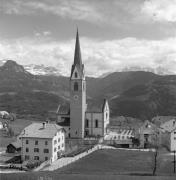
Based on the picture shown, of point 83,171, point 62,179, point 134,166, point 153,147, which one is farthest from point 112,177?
point 153,147

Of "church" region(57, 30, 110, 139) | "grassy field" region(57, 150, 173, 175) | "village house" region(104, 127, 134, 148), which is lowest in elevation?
"grassy field" region(57, 150, 173, 175)

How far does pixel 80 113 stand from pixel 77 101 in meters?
3.24

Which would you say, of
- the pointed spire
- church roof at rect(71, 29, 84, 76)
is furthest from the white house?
the pointed spire

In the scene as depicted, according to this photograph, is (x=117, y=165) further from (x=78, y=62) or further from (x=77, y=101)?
(x=78, y=62)

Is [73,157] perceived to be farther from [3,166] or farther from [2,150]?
[2,150]

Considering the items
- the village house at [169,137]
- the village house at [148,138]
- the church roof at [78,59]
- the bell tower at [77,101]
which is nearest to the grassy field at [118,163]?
the village house at [169,137]

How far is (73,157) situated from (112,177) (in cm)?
2471

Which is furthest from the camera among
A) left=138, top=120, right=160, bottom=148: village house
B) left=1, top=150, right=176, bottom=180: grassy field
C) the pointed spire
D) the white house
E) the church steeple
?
the pointed spire

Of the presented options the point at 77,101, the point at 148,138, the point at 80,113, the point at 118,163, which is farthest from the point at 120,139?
the point at 118,163

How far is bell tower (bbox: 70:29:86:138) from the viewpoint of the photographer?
9219 cm

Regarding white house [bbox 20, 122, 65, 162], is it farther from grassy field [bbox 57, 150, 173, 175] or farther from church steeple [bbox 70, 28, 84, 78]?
church steeple [bbox 70, 28, 84, 78]

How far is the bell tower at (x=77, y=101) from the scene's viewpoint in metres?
92.2

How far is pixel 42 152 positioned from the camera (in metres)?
71.7

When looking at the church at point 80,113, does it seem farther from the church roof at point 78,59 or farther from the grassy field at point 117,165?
the grassy field at point 117,165
